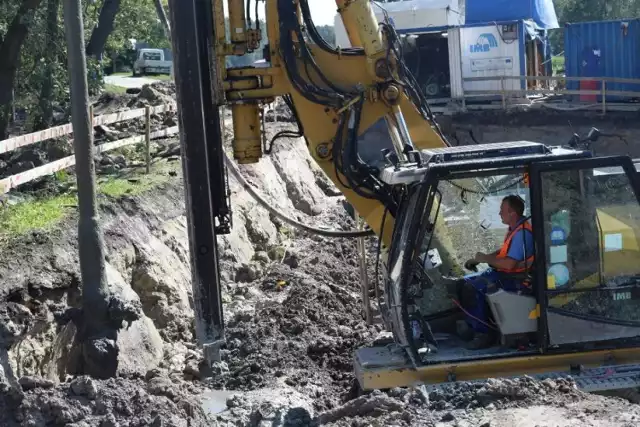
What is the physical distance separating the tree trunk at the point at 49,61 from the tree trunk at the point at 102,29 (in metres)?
7.32

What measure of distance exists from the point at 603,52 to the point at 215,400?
73.3 feet

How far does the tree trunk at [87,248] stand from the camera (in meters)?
9.14

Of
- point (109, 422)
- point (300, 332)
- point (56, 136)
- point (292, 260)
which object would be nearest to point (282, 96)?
point (109, 422)

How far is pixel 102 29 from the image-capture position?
2431 cm

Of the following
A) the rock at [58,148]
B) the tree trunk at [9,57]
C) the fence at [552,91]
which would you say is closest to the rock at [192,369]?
the rock at [58,148]

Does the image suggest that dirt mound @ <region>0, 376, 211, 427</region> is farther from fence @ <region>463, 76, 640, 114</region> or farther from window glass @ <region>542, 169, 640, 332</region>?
fence @ <region>463, 76, 640, 114</region>

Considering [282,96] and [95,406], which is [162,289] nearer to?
[282,96]

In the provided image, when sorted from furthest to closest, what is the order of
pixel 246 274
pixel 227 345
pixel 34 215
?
pixel 246 274 < pixel 34 215 < pixel 227 345

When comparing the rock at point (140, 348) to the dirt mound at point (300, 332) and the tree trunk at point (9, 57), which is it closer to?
the dirt mound at point (300, 332)

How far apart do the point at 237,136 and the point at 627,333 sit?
3607mm

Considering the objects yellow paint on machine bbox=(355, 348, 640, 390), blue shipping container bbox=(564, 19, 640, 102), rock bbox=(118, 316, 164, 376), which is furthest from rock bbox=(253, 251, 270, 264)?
blue shipping container bbox=(564, 19, 640, 102)

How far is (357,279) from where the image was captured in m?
14.8

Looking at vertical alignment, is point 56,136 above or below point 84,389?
above

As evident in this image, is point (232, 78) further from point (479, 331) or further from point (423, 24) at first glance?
point (423, 24)
